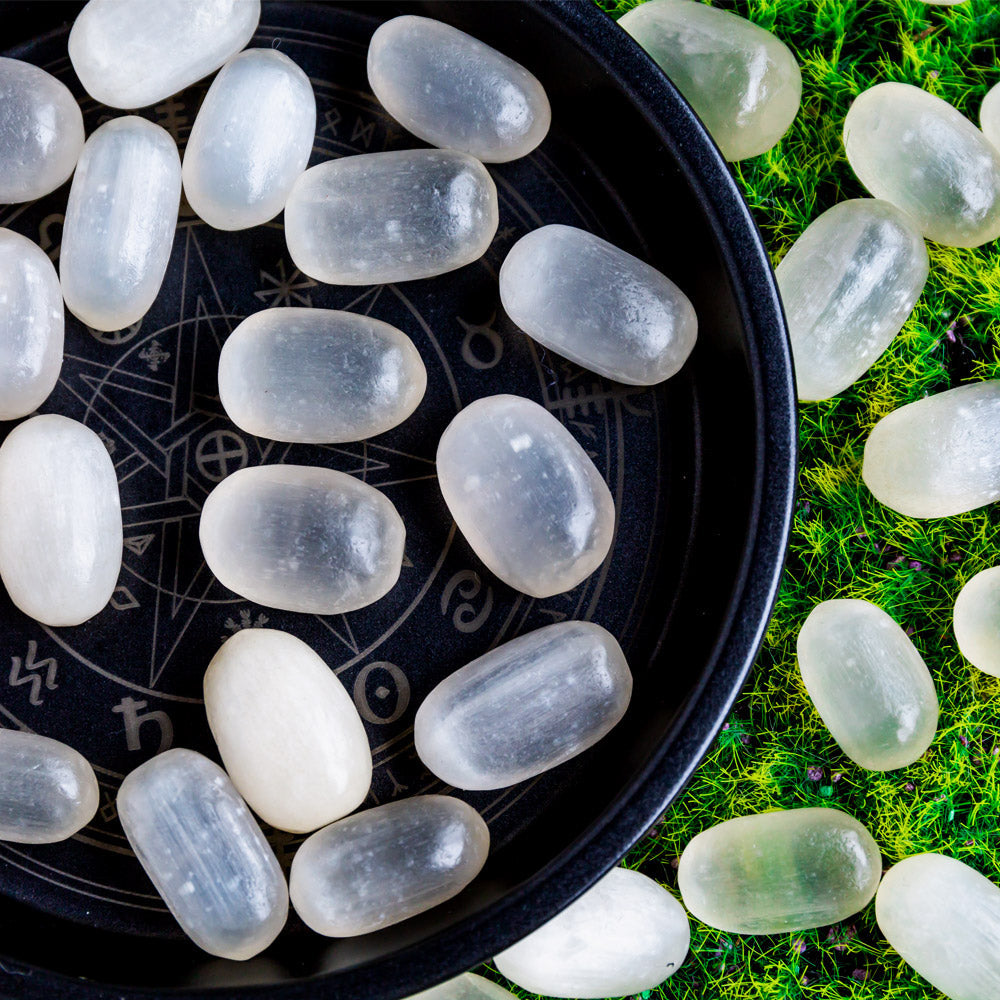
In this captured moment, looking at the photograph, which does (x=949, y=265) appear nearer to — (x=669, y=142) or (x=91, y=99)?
(x=669, y=142)

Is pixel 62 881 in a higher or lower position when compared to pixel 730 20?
lower

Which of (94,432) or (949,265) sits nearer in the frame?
(94,432)

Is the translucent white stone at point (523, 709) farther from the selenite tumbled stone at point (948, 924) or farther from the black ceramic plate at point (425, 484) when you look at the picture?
the selenite tumbled stone at point (948, 924)

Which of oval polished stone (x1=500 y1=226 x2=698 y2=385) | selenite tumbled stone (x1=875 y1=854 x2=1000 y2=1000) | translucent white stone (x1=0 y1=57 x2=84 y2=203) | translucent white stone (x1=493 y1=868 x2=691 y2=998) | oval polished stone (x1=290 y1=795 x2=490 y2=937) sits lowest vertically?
translucent white stone (x1=493 y1=868 x2=691 y2=998)

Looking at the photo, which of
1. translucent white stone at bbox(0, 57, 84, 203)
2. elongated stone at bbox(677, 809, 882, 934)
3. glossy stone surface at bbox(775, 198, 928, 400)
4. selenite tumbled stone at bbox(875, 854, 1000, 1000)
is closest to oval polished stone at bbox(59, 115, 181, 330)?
translucent white stone at bbox(0, 57, 84, 203)

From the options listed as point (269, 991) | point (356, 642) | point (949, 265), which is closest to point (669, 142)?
point (949, 265)

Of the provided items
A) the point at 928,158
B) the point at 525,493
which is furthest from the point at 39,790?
the point at 928,158

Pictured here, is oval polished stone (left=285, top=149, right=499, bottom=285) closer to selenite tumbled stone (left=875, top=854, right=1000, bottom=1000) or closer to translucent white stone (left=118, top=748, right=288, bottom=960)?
translucent white stone (left=118, top=748, right=288, bottom=960)
